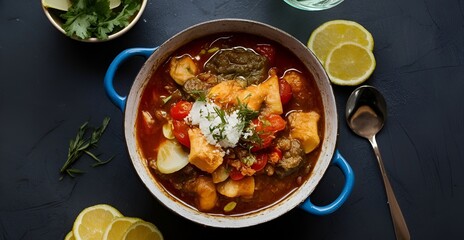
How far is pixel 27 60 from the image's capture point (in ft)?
13.8

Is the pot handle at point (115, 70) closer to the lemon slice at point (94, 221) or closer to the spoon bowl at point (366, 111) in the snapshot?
the lemon slice at point (94, 221)

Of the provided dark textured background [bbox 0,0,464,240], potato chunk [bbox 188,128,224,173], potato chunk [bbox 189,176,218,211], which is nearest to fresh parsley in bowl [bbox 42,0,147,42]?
dark textured background [bbox 0,0,464,240]

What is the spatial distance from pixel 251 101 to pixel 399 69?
118cm

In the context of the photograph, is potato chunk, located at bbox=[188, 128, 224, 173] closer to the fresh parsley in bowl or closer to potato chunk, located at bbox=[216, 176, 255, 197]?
potato chunk, located at bbox=[216, 176, 255, 197]

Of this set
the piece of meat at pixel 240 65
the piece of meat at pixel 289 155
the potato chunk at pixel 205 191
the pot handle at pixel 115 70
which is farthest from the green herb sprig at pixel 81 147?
the piece of meat at pixel 289 155

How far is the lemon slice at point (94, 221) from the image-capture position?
13.3 ft

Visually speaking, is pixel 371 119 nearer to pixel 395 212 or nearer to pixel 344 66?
pixel 344 66

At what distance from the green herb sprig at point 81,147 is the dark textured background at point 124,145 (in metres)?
0.04

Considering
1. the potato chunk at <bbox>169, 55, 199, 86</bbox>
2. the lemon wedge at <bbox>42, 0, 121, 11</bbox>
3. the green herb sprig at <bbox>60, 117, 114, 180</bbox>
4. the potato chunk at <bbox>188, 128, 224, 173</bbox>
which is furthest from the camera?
the green herb sprig at <bbox>60, 117, 114, 180</bbox>

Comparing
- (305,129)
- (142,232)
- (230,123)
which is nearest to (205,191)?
(230,123)

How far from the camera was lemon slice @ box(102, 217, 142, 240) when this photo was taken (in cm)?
404

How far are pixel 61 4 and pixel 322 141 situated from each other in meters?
1.79

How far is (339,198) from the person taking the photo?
12.4 ft

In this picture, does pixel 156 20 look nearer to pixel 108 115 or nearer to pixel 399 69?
pixel 108 115
